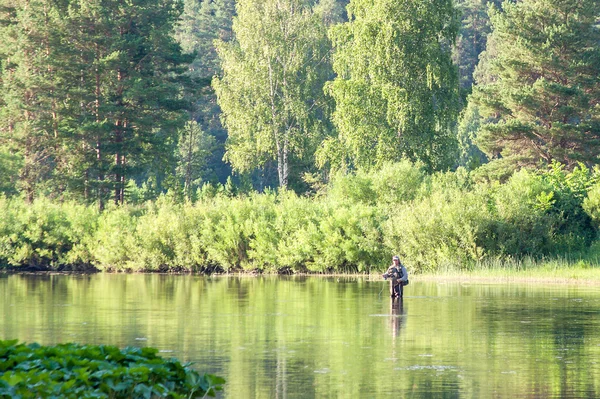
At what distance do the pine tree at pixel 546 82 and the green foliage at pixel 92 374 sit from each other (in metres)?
52.0

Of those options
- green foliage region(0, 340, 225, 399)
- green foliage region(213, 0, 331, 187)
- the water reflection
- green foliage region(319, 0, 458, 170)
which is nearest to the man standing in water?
the water reflection

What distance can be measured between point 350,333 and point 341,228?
2866 centimetres

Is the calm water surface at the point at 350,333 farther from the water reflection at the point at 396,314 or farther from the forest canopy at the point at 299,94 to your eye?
the forest canopy at the point at 299,94

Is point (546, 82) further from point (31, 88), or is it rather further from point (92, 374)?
point (92, 374)

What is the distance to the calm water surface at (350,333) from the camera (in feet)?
60.7

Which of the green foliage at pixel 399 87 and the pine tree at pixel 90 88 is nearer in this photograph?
the green foliage at pixel 399 87

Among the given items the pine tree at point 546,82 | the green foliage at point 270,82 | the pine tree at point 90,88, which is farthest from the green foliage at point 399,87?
the green foliage at point 270,82

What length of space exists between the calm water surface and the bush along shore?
6818 mm

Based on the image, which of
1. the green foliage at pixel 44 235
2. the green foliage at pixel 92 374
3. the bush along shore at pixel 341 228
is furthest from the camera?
the green foliage at pixel 44 235

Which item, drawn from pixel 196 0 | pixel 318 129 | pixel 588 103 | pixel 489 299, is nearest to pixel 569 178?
pixel 588 103

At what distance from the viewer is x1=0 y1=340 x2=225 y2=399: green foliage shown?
13047 millimetres

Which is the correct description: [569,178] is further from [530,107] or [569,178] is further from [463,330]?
[463,330]

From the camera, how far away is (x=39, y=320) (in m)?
29.6

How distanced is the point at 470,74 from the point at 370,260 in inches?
2754
